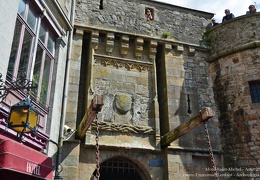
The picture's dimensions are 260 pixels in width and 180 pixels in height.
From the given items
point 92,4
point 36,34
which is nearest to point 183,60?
point 92,4

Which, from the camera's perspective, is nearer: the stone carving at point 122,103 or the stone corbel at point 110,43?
the stone carving at point 122,103

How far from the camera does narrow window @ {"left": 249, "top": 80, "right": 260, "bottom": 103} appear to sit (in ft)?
27.1

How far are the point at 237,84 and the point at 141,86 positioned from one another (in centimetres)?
279

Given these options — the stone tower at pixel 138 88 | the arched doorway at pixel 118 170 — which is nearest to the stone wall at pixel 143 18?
the stone tower at pixel 138 88

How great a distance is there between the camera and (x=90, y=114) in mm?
5445

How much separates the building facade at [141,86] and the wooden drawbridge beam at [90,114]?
94mm

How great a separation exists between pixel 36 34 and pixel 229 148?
5.74 metres

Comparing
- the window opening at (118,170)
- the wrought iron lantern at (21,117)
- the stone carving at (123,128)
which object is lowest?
the window opening at (118,170)

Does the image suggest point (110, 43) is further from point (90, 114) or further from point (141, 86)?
point (90, 114)

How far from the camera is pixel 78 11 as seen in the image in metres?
8.45

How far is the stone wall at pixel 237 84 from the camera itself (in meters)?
7.81

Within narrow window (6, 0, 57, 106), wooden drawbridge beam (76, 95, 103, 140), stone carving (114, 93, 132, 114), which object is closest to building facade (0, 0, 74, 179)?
narrow window (6, 0, 57, 106)

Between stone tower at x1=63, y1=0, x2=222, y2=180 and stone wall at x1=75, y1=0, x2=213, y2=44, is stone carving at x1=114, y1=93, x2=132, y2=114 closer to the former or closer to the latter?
stone tower at x1=63, y1=0, x2=222, y2=180

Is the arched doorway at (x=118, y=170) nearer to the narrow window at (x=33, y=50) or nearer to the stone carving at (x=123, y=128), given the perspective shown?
the stone carving at (x=123, y=128)
